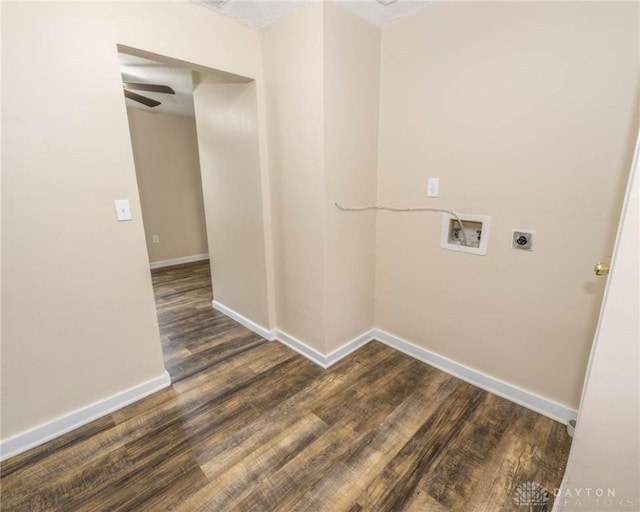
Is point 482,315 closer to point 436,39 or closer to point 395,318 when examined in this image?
point 395,318

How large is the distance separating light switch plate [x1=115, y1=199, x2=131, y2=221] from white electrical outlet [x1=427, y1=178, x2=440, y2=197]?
5.97 feet

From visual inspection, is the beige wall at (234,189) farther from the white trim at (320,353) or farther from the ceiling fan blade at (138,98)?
the ceiling fan blade at (138,98)

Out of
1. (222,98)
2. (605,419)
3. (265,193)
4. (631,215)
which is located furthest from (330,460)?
(222,98)

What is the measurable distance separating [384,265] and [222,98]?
1871 millimetres

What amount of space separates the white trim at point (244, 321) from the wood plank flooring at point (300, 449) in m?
0.42

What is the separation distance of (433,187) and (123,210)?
73.3 inches

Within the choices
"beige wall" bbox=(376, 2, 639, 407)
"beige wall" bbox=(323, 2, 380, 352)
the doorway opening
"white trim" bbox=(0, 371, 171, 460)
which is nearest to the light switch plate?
the doorway opening

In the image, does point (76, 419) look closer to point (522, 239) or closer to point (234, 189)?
point (234, 189)

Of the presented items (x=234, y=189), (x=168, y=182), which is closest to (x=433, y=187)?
(x=234, y=189)

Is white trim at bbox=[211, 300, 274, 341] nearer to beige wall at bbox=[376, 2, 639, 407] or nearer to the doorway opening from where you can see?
Result: the doorway opening

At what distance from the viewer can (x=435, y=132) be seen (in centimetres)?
189

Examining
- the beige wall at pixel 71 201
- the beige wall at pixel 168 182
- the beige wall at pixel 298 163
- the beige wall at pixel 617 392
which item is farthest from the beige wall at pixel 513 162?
the beige wall at pixel 168 182

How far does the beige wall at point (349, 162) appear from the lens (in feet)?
6.00

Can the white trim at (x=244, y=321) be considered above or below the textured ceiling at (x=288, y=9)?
below
